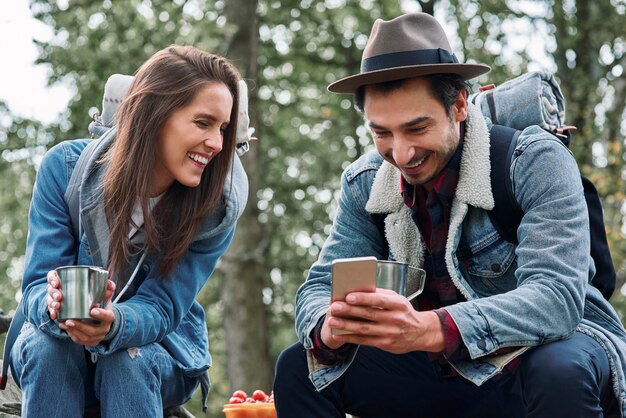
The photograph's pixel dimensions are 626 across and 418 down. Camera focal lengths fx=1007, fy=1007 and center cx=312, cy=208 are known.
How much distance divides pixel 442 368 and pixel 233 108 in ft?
4.70

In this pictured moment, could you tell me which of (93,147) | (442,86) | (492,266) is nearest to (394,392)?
(492,266)

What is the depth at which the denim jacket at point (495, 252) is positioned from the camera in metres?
3.28

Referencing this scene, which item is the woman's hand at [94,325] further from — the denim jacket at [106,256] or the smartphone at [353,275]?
the smartphone at [353,275]

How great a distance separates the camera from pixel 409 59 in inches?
146

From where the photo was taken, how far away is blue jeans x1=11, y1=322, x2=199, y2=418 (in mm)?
3705

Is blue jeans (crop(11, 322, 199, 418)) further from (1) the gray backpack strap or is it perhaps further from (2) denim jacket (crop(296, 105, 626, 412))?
(2) denim jacket (crop(296, 105, 626, 412))

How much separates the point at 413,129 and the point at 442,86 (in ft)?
0.68

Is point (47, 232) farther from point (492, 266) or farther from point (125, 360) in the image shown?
point (492, 266)

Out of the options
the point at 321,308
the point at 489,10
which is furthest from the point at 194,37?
the point at 321,308

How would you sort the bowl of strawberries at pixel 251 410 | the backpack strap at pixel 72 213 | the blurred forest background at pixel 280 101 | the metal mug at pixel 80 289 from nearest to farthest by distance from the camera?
the metal mug at pixel 80 289 → the backpack strap at pixel 72 213 → the bowl of strawberries at pixel 251 410 → the blurred forest background at pixel 280 101

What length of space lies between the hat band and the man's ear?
5.2 inches

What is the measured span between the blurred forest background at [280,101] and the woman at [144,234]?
810 cm

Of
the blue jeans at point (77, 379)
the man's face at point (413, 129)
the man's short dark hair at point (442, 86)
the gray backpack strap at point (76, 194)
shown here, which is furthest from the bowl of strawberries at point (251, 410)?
the man's short dark hair at point (442, 86)

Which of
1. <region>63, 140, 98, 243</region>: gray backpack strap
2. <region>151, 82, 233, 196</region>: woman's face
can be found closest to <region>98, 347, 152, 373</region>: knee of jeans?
<region>63, 140, 98, 243</region>: gray backpack strap
